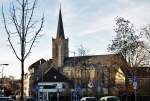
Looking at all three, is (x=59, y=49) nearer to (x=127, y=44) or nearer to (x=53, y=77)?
(x=53, y=77)

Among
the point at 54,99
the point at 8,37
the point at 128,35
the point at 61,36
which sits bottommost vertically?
the point at 54,99

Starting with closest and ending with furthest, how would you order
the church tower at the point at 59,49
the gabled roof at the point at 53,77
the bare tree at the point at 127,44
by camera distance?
the bare tree at the point at 127,44, the gabled roof at the point at 53,77, the church tower at the point at 59,49

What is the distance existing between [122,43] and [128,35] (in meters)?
1.35

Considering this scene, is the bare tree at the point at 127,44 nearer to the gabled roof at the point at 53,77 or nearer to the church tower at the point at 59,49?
the gabled roof at the point at 53,77

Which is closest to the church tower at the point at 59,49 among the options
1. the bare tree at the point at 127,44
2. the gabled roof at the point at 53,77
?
the gabled roof at the point at 53,77

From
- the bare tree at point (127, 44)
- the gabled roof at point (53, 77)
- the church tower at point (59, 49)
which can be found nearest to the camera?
the bare tree at point (127, 44)

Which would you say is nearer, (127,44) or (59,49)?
(127,44)

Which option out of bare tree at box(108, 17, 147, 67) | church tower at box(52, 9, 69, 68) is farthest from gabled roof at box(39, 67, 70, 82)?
bare tree at box(108, 17, 147, 67)

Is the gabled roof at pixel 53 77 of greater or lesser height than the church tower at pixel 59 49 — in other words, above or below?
below

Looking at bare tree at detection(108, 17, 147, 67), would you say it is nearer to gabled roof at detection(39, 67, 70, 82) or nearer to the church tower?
gabled roof at detection(39, 67, 70, 82)

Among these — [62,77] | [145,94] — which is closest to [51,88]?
[62,77]

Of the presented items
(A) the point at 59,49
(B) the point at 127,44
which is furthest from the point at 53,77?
(B) the point at 127,44

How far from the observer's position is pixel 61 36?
176375mm

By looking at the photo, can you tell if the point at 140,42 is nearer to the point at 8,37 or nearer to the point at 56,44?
the point at 8,37
